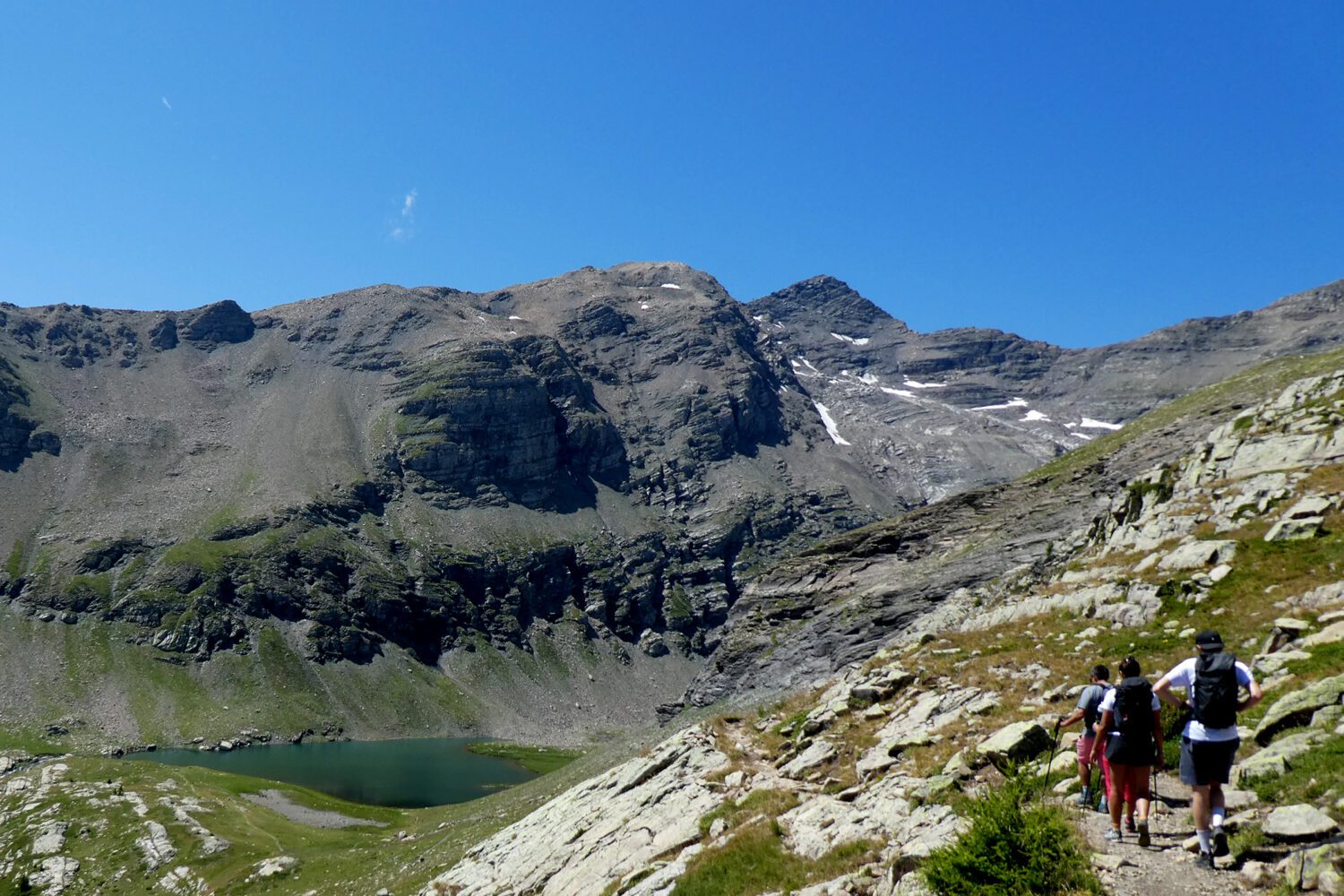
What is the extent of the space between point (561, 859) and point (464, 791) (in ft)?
339

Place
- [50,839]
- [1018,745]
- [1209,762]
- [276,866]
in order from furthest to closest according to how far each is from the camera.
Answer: [50,839] → [276,866] → [1018,745] → [1209,762]

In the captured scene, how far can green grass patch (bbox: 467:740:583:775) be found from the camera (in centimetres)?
14200

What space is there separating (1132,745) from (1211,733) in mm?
1201

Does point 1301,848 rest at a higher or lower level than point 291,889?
higher

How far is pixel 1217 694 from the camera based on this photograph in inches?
441

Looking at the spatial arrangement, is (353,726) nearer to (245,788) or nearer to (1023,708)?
(245,788)

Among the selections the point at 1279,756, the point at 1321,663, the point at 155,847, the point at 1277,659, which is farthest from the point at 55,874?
the point at 1321,663

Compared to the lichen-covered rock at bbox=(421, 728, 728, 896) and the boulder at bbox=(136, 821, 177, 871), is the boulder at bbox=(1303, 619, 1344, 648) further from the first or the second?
the boulder at bbox=(136, 821, 177, 871)

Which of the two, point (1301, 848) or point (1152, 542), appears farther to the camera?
point (1152, 542)

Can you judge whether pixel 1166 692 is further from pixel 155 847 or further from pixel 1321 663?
pixel 155 847

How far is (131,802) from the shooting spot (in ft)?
219

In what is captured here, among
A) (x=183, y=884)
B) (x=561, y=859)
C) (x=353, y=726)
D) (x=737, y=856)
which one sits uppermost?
(x=737, y=856)

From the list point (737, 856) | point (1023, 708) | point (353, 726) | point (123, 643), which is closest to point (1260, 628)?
point (1023, 708)

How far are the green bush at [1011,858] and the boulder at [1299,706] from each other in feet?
15.8
